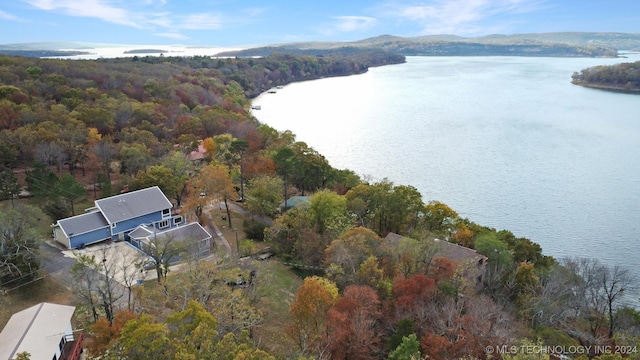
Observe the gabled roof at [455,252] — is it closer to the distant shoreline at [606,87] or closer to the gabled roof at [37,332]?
the gabled roof at [37,332]

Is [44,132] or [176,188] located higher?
[44,132]

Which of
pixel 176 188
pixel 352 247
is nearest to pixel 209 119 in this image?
pixel 176 188

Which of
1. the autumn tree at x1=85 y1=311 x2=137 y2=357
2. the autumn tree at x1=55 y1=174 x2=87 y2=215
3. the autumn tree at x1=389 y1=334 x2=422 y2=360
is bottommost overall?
the autumn tree at x1=389 y1=334 x2=422 y2=360

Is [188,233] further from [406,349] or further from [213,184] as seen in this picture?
[406,349]

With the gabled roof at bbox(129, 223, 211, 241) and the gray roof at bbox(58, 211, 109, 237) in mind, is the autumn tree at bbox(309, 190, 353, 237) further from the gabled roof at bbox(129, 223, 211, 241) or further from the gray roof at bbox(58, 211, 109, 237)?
the gray roof at bbox(58, 211, 109, 237)

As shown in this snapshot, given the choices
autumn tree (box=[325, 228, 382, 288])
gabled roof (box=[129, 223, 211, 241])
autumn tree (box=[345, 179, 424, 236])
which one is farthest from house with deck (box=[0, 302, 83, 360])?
autumn tree (box=[345, 179, 424, 236])

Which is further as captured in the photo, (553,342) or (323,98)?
(323,98)

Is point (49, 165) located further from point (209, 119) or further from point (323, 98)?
point (323, 98)

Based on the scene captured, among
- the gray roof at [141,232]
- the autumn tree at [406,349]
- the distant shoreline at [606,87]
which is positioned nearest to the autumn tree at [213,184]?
the gray roof at [141,232]
